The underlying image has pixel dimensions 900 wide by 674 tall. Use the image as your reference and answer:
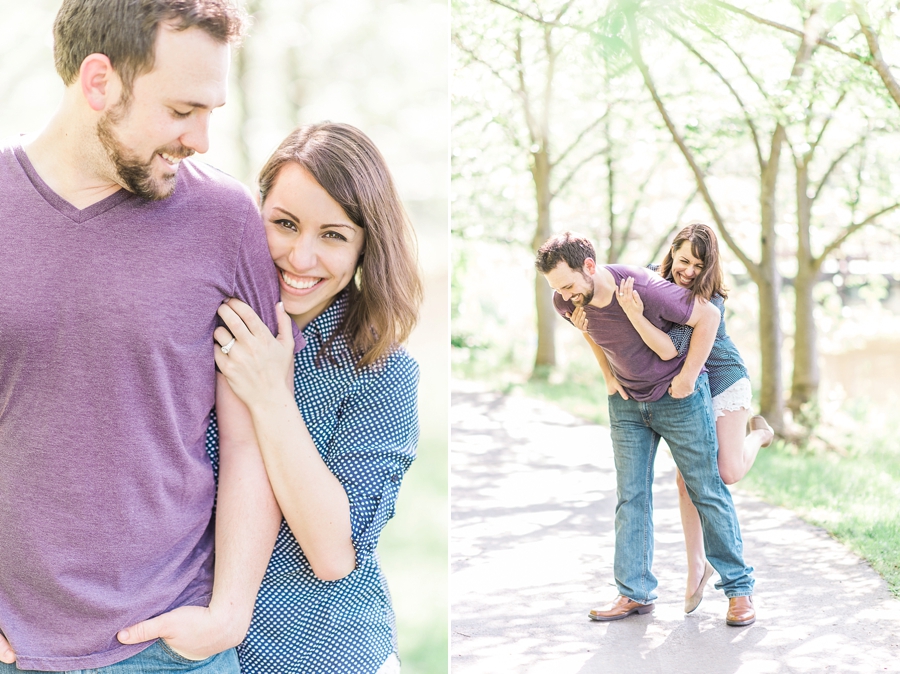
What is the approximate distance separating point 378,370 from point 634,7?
1.13 metres

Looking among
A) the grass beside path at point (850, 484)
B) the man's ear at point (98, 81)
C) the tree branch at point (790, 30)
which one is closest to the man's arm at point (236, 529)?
the man's ear at point (98, 81)

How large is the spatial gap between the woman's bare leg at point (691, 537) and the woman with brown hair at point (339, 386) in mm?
1048

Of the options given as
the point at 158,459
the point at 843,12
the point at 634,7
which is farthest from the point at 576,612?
the point at 843,12

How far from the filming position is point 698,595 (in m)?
2.49

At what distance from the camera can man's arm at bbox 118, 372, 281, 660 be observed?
1.61 meters

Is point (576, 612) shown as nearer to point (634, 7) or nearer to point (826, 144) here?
point (634, 7)

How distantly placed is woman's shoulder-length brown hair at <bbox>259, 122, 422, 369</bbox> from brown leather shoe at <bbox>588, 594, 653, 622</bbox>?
120 cm

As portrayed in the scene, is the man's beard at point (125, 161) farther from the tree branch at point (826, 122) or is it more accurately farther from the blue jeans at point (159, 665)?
the tree branch at point (826, 122)

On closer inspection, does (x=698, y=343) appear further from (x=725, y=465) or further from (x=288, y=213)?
(x=288, y=213)

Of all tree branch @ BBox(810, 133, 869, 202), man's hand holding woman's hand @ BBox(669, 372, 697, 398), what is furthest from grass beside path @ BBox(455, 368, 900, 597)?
tree branch @ BBox(810, 133, 869, 202)

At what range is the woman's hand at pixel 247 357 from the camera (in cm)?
162

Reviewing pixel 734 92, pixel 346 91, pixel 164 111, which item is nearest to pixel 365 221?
pixel 164 111

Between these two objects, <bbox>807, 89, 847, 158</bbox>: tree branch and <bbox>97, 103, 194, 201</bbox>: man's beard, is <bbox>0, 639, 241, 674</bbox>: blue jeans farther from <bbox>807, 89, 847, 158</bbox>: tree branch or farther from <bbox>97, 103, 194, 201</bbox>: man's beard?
<bbox>807, 89, 847, 158</bbox>: tree branch

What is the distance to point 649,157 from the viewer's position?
14.9 ft
